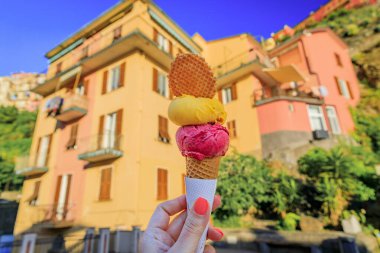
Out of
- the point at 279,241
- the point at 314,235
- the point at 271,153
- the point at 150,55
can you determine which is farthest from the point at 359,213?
the point at 150,55

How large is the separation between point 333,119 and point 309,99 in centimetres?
275

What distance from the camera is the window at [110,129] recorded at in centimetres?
1317

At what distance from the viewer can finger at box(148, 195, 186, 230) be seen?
202cm

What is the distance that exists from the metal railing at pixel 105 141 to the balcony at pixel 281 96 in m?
11.6

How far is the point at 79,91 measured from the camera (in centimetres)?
1741

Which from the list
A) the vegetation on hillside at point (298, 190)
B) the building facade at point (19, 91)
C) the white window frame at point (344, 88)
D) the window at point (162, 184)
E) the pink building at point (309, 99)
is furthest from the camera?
the building facade at point (19, 91)

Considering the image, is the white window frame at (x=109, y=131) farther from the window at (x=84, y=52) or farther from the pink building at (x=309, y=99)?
the pink building at (x=309, y=99)

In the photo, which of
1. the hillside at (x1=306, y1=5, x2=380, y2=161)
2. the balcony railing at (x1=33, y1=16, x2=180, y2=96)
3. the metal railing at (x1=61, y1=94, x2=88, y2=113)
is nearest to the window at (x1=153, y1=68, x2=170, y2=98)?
the balcony railing at (x1=33, y1=16, x2=180, y2=96)

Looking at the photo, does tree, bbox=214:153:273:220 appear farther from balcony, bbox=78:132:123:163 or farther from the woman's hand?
the woman's hand

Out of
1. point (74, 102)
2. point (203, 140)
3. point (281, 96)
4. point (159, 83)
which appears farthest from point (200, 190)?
point (281, 96)

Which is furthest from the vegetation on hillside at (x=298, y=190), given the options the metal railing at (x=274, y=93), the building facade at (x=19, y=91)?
the building facade at (x=19, y=91)

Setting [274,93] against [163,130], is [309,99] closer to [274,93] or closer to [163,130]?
[274,93]

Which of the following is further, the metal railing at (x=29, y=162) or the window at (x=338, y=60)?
the window at (x=338, y=60)

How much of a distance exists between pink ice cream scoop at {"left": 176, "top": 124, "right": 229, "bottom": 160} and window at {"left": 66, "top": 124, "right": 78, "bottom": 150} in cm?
1544
